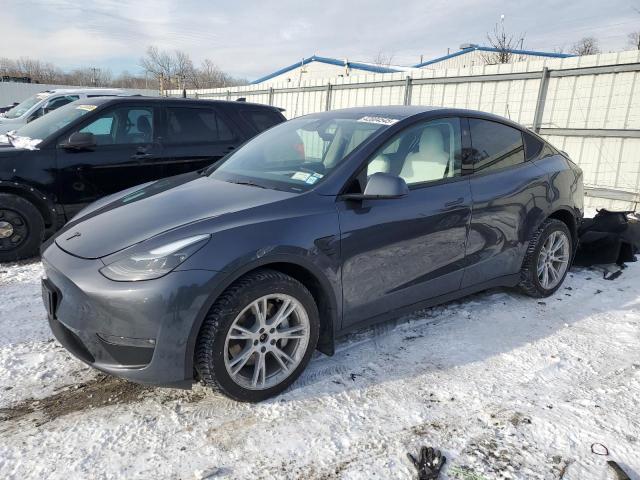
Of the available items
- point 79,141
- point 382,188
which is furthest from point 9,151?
point 382,188

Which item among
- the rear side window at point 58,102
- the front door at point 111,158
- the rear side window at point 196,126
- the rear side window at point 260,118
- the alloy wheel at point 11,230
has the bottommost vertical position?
the alloy wheel at point 11,230

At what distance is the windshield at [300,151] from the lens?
307 centimetres

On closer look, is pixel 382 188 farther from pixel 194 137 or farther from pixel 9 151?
pixel 9 151

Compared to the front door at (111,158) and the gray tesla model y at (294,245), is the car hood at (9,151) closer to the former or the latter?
the front door at (111,158)

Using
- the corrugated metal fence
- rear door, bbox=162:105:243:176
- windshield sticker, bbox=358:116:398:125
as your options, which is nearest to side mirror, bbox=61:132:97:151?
rear door, bbox=162:105:243:176

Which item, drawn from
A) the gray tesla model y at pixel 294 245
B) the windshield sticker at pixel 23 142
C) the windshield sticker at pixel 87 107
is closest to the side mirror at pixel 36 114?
the windshield sticker at pixel 23 142

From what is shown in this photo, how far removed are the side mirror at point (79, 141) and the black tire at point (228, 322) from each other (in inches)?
140

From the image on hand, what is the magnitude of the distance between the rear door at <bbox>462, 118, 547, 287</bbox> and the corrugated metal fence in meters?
4.57

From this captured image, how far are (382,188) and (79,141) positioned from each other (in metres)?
3.79

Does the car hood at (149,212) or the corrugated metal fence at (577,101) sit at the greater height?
the corrugated metal fence at (577,101)

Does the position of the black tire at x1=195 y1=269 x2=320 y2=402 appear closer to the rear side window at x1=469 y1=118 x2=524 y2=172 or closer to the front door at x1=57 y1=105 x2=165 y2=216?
the rear side window at x1=469 y1=118 x2=524 y2=172

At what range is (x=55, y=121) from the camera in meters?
5.48

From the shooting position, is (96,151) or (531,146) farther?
(96,151)

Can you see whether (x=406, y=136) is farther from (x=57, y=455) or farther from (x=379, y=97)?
(x=379, y=97)
